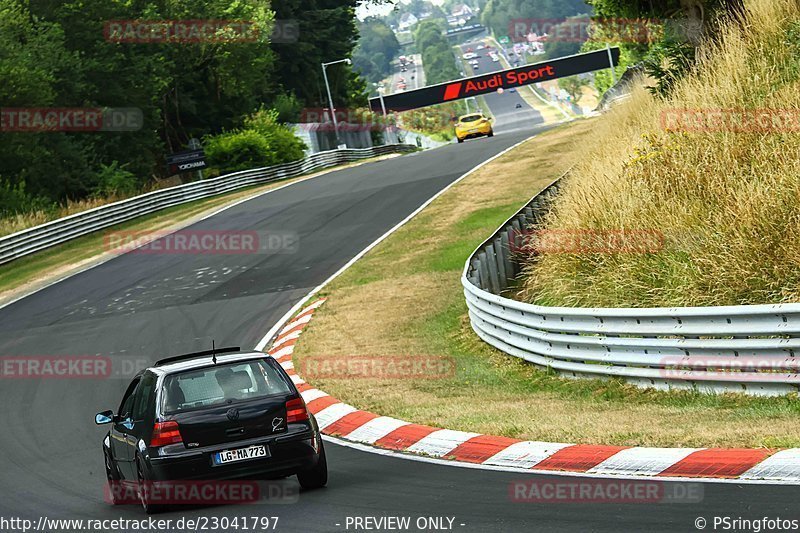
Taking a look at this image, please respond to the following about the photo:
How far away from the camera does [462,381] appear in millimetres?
14914

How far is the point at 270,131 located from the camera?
62031mm

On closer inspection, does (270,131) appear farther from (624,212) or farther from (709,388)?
(709,388)

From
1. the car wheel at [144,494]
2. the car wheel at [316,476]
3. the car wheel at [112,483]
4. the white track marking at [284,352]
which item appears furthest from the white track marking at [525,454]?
the white track marking at [284,352]

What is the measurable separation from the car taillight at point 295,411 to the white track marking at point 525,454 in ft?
5.36

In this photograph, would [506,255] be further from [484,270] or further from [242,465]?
[242,465]

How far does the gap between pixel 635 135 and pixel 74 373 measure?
397 inches

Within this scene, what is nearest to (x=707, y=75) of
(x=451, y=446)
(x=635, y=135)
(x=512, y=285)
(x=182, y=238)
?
(x=635, y=135)

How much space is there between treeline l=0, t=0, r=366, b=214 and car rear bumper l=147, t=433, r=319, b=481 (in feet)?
121

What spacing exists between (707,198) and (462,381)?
13.2 ft

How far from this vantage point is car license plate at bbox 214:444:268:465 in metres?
9.23

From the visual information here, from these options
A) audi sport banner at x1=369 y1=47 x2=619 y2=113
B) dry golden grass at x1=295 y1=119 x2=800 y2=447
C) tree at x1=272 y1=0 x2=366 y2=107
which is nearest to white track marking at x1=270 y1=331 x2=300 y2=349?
dry golden grass at x1=295 y1=119 x2=800 y2=447

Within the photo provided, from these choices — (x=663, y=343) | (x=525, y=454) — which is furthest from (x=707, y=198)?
(x=525, y=454)

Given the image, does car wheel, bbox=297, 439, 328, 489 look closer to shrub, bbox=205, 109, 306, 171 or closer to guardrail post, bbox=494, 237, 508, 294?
guardrail post, bbox=494, 237, 508, 294

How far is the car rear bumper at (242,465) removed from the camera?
9.19 meters
